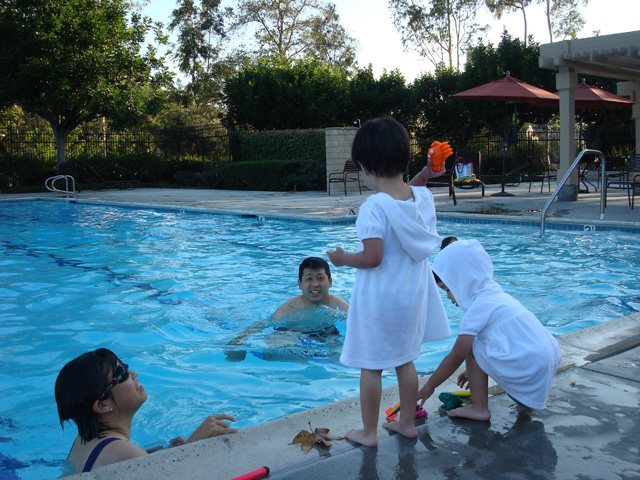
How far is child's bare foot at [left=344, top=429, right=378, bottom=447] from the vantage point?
2309mm

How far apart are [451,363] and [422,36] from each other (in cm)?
4586

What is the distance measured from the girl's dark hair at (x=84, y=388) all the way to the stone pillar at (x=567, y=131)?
12.0 meters

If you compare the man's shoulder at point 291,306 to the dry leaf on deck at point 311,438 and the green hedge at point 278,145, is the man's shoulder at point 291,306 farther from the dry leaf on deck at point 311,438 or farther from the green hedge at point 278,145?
the green hedge at point 278,145

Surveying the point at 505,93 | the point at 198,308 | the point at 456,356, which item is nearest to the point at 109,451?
the point at 456,356

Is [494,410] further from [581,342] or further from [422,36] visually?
[422,36]

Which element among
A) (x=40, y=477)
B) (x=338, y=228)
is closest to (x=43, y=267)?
(x=338, y=228)

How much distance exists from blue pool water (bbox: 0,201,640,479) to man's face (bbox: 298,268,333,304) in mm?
184

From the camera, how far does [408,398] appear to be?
7.82 feet

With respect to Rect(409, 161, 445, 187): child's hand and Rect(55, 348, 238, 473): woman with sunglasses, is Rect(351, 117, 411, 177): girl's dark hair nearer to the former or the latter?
Rect(409, 161, 445, 187): child's hand

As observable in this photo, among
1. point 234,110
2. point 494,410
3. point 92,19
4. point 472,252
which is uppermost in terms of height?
point 92,19

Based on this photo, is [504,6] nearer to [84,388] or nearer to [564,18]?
[564,18]

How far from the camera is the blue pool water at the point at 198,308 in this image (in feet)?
12.6

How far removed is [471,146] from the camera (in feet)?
73.7

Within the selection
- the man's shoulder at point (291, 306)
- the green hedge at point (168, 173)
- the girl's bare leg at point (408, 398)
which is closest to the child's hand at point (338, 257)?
the girl's bare leg at point (408, 398)
